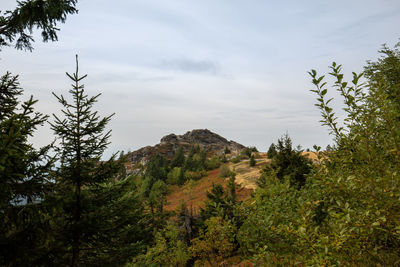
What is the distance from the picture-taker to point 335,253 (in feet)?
8.40

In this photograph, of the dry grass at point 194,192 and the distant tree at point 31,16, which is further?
the dry grass at point 194,192

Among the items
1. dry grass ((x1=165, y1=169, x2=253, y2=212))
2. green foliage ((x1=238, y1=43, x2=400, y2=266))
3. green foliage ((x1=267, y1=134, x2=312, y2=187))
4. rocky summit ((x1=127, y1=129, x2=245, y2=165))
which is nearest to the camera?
green foliage ((x1=238, y1=43, x2=400, y2=266))

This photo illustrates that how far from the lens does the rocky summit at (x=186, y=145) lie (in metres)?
94.6

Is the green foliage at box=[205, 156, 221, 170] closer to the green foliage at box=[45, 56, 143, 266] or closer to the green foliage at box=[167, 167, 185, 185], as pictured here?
the green foliage at box=[167, 167, 185, 185]

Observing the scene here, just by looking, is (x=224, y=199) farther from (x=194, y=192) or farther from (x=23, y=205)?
(x=194, y=192)

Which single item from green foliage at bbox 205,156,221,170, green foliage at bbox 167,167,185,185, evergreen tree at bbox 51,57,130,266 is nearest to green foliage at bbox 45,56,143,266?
evergreen tree at bbox 51,57,130,266

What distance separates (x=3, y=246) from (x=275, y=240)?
422 centimetres

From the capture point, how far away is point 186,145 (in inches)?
4168

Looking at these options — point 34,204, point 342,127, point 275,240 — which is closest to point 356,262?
point 275,240

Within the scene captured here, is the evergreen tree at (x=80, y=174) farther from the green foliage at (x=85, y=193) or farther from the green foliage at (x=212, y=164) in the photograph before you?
the green foliage at (x=212, y=164)

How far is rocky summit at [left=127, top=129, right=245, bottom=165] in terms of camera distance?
94.6 meters

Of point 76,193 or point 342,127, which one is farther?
point 76,193

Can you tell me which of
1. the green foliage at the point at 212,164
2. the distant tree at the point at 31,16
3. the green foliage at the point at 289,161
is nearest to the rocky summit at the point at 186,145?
the green foliage at the point at 212,164

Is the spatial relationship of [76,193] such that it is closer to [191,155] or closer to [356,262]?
[356,262]
